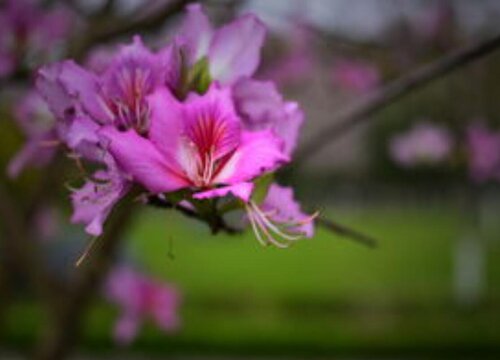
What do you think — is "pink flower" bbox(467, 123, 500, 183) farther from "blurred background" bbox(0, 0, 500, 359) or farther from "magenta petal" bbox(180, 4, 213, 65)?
"magenta petal" bbox(180, 4, 213, 65)

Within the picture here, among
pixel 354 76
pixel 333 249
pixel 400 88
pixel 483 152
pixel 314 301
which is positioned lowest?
pixel 400 88

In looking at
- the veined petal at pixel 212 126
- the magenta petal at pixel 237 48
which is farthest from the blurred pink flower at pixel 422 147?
the veined petal at pixel 212 126

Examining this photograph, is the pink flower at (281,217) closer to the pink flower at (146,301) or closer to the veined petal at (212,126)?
the veined petal at (212,126)

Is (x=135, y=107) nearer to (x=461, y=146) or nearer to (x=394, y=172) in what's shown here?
(x=461, y=146)

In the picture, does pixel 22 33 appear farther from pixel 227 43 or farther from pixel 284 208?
pixel 284 208

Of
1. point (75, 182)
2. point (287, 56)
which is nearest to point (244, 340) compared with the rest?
point (287, 56)

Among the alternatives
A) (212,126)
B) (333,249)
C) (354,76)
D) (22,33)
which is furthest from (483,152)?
(333,249)

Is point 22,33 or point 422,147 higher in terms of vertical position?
point 422,147
